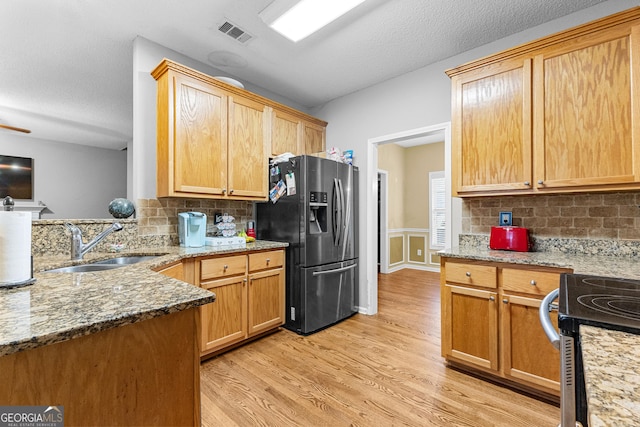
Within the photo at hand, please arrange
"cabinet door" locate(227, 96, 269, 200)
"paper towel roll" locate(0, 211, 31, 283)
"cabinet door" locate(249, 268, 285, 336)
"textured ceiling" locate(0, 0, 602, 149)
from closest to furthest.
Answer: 1. "paper towel roll" locate(0, 211, 31, 283)
2. "textured ceiling" locate(0, 0, 602, 149)
3. "cabinet door" locate(249, 268, 285, 336)
4. "cabinet door" locate(227, 96, 269, 200)

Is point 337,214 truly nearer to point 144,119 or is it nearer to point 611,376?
point 144,119

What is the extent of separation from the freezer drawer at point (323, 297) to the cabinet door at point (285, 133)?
1351 millimetres

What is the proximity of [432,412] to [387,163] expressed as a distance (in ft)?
15.1

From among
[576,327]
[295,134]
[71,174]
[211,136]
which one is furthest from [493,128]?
[71,174]

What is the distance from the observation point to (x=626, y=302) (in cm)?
90

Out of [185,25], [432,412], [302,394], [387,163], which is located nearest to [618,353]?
[432,412]

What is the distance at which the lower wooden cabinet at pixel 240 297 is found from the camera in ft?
7.38

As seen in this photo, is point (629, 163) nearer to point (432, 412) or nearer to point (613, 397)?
point (432, 412)

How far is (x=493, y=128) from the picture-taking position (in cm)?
217

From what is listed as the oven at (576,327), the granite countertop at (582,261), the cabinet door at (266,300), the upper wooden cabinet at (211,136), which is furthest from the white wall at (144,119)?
the oven at (576,327)

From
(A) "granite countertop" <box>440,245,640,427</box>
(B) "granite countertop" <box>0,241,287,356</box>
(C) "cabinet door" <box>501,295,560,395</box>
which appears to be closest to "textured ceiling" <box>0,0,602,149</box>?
(B) "granite countertop" <box>0,241,287,356</box>

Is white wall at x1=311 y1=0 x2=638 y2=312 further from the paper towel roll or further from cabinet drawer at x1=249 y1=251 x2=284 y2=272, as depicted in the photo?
the paper towel roll

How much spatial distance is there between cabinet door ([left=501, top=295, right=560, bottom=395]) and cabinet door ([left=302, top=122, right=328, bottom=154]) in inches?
99.4

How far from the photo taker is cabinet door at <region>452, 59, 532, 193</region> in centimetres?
205
